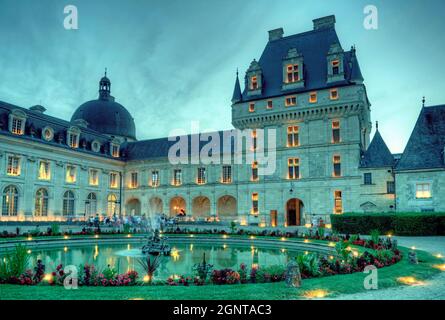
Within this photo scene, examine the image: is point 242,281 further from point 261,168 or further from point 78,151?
point 78,151

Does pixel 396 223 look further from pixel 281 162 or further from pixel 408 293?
pixel 408 293

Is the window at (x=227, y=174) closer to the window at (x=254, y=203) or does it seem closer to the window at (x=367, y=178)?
the window at (x=254, y=203)

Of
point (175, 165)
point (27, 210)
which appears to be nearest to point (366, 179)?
point (175, 165)

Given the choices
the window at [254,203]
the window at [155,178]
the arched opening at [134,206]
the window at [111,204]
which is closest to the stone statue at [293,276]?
the window at [254,203]

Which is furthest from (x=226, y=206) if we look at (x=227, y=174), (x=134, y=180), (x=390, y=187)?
(x=390, y=187)

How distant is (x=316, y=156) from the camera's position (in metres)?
40.6

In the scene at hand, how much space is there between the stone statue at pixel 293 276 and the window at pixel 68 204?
136 feet

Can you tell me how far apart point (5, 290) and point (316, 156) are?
35.6 metres

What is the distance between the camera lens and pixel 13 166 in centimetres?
3909

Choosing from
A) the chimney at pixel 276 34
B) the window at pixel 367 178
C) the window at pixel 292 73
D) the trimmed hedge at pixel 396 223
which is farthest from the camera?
the chimney at pixel 276 34

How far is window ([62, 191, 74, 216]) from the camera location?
4512cm

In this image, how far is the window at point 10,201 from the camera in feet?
124

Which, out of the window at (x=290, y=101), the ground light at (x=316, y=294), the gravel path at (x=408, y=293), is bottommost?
the gravel path at (x=408, y=293)
